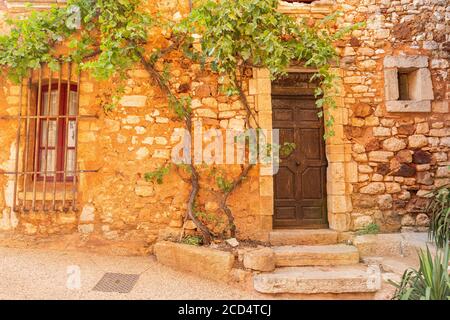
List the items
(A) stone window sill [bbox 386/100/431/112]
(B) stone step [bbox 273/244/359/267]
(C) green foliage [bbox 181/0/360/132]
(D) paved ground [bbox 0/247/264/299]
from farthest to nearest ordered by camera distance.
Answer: (A) stone window sill [bbox 386/100/431/112]
(B) stone step [bbox 273/244/359/267]
(C) green foliage [bbox 181/0/360/132]
(D) paved ground [bbox 0/247/264/299]

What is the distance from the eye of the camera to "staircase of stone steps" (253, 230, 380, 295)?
2.82 m

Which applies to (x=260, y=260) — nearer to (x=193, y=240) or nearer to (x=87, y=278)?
(x=193, y=240)

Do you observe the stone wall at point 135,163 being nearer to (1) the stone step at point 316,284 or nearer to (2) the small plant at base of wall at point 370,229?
(1) the stone step at point 316,284

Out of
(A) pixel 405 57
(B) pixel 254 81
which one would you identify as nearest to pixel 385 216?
→ (A) pixel 405 57

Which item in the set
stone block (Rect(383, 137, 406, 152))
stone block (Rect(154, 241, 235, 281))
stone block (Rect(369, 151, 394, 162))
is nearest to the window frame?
stone block (Rect(154, 241, 235, 281))

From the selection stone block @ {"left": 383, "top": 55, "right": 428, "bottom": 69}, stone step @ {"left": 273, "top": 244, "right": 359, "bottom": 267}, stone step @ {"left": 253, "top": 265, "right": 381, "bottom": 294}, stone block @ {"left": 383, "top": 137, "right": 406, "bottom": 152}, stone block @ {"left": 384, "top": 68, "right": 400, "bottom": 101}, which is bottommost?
stone step @ {"left": 253, "top": 265, "right": 381, "bottom": 294}

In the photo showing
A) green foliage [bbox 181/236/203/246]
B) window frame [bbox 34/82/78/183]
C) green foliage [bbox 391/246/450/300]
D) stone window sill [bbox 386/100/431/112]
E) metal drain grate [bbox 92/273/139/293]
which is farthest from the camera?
stone window sill [bbox 386/100/431/112]

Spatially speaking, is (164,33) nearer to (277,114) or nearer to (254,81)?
(254,81)

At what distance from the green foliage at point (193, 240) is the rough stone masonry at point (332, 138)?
0.15 m

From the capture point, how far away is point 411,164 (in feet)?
12.9

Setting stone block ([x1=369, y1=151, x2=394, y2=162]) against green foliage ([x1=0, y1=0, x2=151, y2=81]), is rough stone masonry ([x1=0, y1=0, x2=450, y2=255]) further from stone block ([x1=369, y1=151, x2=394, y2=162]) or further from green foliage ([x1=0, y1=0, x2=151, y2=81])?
green foliage ([x1=0, y1=0, x2=151, y2=81])

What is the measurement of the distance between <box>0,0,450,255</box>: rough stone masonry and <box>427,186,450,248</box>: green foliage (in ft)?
0.77

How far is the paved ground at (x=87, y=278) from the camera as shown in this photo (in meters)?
2.63

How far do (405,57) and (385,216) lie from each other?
2188mm
